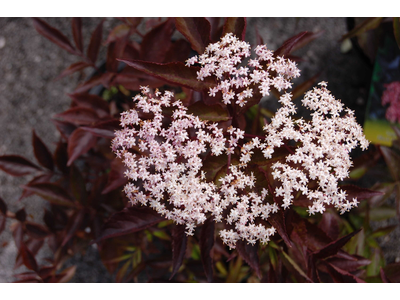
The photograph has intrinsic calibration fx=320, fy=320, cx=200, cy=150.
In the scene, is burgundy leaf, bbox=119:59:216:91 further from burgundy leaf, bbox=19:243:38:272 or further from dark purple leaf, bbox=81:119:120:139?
burgundy leaf, bbox=19:243:38:272

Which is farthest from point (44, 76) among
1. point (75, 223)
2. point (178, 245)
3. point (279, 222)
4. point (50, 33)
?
point (279, 222)

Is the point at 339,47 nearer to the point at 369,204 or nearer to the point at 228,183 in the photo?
the point at 369,204

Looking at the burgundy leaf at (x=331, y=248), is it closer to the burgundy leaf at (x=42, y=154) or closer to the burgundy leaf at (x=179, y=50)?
the burgundy leaf at (x=179, y=50)

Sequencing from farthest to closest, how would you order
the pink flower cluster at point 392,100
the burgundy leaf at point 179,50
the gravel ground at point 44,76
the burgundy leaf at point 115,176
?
the gravel ground at point 44,76, the pink flower cluster at point 392,100, the burgundy leaf at point 179,50, the burgundy leaf at point 115,176

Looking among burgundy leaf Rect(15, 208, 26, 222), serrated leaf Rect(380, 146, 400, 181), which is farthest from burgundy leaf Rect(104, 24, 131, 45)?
serrated leaf Rect(380, 146, 400, 181)

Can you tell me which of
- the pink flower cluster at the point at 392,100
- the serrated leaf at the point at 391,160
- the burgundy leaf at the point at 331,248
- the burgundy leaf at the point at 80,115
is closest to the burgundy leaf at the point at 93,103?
the burgundy leaf at the point at 80,115

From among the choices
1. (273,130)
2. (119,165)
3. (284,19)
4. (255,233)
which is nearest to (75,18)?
(119,165)

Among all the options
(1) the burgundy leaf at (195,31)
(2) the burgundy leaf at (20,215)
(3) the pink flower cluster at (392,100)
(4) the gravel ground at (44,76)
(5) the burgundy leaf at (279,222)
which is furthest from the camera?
(4) the gravel ground at (44,76)

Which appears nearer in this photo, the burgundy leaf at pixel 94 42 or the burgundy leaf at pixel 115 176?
the burgundy leaf at pixel 115 176
